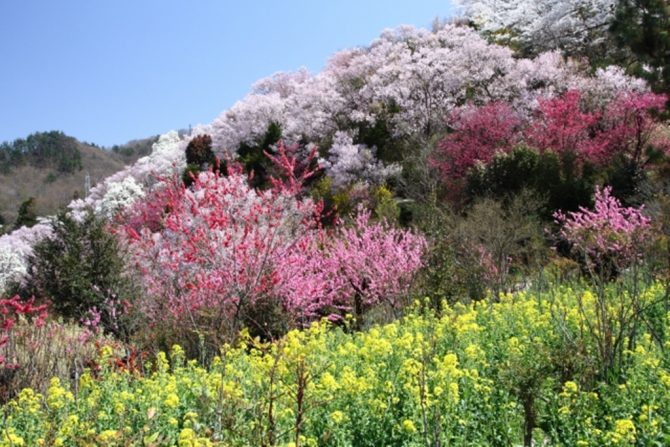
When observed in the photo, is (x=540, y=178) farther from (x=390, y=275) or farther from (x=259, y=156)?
(x=259, y=156)

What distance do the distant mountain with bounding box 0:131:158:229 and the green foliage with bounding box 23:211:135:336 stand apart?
55.5 meters

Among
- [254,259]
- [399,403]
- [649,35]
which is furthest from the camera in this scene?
[649,35]

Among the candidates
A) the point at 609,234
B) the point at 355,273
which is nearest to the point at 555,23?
the point at 609,234

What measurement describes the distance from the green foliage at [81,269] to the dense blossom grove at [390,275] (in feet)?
0.24

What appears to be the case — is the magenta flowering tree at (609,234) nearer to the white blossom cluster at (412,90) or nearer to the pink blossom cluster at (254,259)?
the pink blossom cluster at (254,259)

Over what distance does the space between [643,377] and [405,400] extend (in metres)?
2.06

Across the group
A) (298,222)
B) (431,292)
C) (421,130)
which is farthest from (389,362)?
Answer: (421,130)

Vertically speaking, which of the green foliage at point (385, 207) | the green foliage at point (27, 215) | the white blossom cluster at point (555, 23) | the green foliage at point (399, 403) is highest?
the white blossom cluster at point (555, 23)

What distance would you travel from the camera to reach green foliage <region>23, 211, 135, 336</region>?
15398mm

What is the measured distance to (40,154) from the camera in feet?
281

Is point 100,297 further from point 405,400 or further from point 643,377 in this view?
point 643,377

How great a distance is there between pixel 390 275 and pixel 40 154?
84.5m

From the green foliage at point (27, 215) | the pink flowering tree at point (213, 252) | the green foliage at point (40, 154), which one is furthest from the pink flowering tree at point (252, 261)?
the green foliage at point (40, 154)

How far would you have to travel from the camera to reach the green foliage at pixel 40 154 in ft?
273
